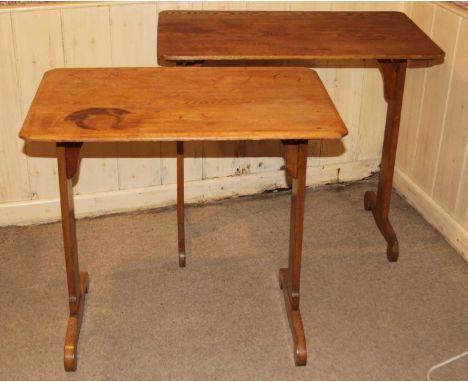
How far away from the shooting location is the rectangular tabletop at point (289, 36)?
2.50 metres

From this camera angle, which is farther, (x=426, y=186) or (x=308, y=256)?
(x=426, y=186)

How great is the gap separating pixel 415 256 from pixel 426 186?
1.39ft

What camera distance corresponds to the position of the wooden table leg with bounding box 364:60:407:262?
2.77m

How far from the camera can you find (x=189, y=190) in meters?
3.35

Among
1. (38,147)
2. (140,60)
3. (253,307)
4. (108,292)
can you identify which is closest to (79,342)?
(108,292)

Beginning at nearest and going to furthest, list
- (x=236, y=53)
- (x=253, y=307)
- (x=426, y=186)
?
(x=236, y=53) < (x=253, y=307) < (x=426, y=186)

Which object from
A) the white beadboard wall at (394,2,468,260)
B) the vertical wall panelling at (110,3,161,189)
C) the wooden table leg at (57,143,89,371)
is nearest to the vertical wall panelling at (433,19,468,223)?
the white beadboard wall at (394,2,468,260)

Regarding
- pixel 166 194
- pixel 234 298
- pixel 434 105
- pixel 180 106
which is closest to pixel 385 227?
pixel 434 105

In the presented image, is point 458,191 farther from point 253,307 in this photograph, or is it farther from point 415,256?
point 253,307

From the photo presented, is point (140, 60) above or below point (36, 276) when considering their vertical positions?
above

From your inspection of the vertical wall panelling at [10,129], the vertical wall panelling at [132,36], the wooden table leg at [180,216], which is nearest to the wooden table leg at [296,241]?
the wooden table leg at [180,216]

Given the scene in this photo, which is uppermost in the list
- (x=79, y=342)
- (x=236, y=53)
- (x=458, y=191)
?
(x=236, y=53)

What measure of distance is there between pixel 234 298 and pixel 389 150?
2.85 feet

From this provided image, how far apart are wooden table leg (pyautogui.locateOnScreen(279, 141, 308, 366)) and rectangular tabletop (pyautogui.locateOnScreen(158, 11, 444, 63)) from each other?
431 mm
